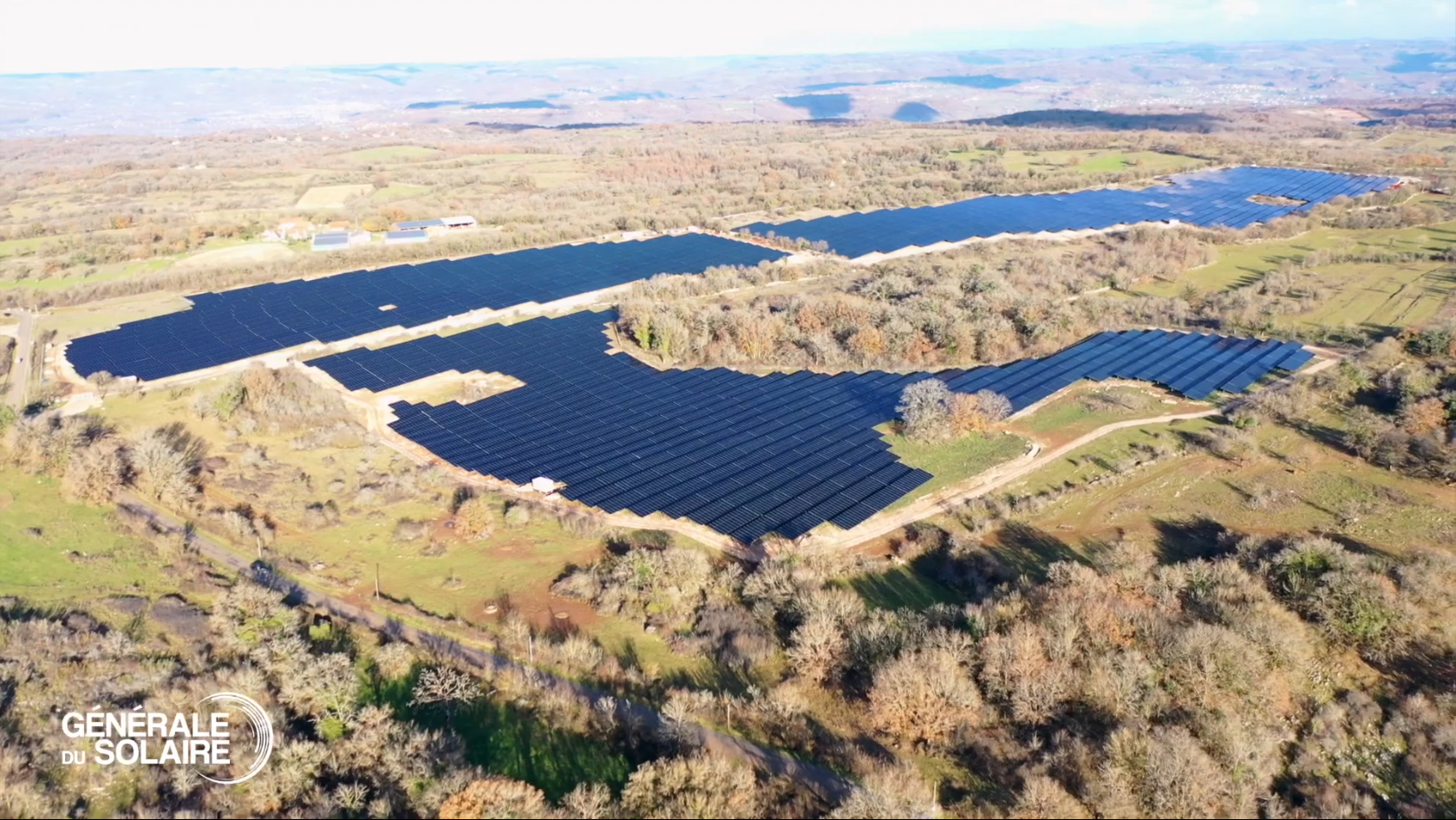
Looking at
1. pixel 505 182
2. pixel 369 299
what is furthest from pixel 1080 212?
pixel 505 182

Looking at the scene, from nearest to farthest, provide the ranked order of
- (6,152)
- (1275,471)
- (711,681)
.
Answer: (711,681), (1275,471), (6,152)

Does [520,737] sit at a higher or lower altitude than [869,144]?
lower

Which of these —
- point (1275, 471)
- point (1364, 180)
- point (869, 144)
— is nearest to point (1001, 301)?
point (1275, 471)

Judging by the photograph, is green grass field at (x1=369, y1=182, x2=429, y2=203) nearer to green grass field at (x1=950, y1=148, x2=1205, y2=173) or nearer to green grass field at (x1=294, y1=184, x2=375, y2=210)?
green grass field at (x1=294, y1=184, x2=375, y2=210)

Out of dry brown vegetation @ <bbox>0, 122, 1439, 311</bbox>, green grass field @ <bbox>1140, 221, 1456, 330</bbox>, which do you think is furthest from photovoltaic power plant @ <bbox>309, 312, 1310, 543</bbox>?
dry brown vegetation @ <bbox>0, 122, 1439, 311</bbox>

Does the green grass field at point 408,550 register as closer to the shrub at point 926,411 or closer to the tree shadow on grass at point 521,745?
the tree shadow on grass at point 521,745

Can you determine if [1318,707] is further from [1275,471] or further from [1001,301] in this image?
[1001,301]

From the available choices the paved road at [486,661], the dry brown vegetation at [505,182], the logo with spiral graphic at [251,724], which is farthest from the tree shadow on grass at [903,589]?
the dry brown vegetation at [505,182]
